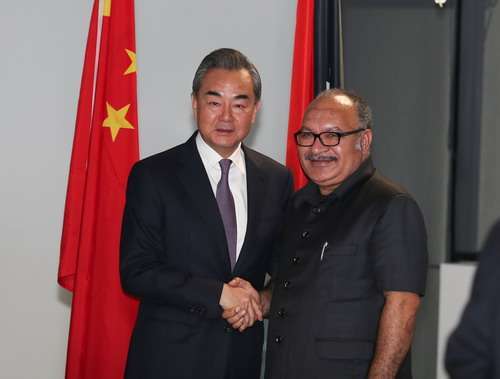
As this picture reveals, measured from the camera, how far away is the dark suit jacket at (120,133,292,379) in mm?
2977

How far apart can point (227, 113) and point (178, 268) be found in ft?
1.88

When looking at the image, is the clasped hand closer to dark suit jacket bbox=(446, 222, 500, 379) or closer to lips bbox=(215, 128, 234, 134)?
lips bbox=(215, 128, 234, 134)

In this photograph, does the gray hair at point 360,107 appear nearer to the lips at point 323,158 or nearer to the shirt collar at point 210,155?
the lips at point 323,158

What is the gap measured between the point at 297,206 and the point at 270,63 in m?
1.73

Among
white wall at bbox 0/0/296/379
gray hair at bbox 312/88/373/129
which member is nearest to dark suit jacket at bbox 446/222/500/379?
gray hair at bbox 312/88/373/129

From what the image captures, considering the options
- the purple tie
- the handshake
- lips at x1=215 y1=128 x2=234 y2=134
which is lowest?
the handshake

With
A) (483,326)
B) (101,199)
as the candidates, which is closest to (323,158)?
(483,326)

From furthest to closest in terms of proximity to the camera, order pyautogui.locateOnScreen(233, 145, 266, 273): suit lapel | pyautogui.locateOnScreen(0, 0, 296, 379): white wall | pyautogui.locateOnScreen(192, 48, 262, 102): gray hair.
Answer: pyautogui.locateOnScreen(0, 0, 296, 379): white wall < pyautogui.locateOnScreen(192, 48, 262, 102): gray hair < pyautogui.locateOnScreen(233, 145, 266, 273): suit lapel

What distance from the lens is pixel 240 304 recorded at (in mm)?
2926

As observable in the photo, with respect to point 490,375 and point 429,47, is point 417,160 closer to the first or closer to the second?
point 429,47

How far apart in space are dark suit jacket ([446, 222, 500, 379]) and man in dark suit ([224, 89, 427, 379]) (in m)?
0.92

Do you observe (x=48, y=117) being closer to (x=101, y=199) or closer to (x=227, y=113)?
(x=101, y=199)

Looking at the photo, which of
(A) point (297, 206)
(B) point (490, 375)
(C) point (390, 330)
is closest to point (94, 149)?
(A) point (297, 206)

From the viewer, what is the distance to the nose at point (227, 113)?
309 centimetres
